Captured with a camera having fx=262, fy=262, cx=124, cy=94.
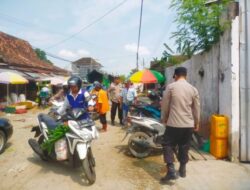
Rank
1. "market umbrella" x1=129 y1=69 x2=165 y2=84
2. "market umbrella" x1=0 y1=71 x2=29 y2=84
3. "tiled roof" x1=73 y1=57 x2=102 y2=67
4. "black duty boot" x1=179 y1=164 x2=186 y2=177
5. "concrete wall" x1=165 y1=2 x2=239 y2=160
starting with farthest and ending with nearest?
"tiled roof" x1=73 y1=57 x2=102 y2=67 → "market umbrella" x1=0 y1=71 x2=29 y2=84 → "market umbrella" x1=129 y1=69 x2=165 y2=84 → "concrete wall" x1=165 y1=2 x2=239 y2=160 → "black duty boot" x1=179 y1=164 x2=186 y2=177

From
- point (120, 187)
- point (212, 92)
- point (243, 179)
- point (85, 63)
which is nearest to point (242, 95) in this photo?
point (212, 92)

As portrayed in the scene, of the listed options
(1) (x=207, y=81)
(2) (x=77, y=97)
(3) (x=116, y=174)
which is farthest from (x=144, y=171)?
(1) (x=207, y=81)

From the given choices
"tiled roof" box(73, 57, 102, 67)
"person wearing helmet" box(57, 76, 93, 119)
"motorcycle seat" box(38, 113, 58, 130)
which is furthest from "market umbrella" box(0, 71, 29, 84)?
"tiled roof" box(73, 57, 102, 67)

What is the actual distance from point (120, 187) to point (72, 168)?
126cm

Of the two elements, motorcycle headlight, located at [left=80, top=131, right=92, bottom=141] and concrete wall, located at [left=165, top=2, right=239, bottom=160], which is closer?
motorcycle headlight, located at [left=80, top=131, right=92, bottom=141]

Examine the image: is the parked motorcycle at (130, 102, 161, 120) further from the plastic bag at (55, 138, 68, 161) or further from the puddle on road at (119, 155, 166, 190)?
the plastic bag at (55, 138, 68, 161)

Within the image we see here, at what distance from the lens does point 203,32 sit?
600 cm

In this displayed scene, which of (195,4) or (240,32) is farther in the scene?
(195,4)

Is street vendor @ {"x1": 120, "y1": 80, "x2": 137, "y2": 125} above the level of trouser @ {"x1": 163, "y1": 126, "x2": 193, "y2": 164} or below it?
above

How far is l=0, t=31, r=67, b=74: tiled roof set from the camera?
767 inches

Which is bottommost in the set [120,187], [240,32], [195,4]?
[120,187]

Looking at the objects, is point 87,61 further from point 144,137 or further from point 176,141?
point 176,141

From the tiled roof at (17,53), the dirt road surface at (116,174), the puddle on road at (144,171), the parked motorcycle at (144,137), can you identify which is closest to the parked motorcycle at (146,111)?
the parked motorcycle at (144,137)

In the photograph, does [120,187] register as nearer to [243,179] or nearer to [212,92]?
[243,179]
